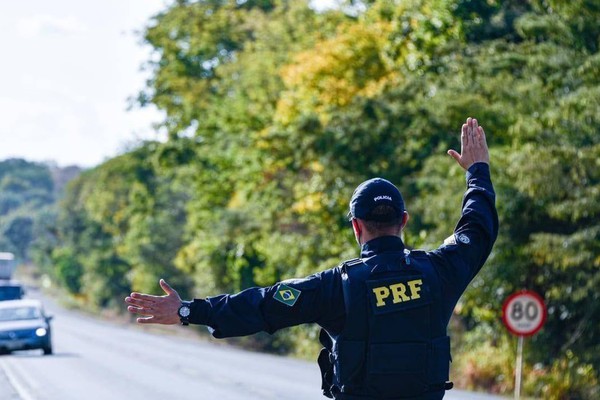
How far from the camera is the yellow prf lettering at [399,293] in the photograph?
16.9 feet

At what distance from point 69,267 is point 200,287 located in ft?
209

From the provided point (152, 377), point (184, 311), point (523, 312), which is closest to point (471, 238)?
point (184, 311)

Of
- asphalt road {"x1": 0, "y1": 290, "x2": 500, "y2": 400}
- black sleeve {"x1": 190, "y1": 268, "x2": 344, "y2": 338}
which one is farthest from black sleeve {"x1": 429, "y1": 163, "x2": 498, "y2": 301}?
asphalt road {"x1": 0, "y1": 290, "x2": 500, "y2": 400}

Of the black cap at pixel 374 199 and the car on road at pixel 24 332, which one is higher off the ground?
the black cap at pixel 374 199

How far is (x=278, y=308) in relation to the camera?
518 centimetres

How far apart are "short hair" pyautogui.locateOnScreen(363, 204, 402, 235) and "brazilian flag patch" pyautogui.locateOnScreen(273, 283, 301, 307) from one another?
1.34 ft

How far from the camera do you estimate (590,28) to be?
23.4 m

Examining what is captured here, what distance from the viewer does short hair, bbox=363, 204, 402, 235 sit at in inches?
209

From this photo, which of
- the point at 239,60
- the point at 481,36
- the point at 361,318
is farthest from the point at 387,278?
the point at 239,60

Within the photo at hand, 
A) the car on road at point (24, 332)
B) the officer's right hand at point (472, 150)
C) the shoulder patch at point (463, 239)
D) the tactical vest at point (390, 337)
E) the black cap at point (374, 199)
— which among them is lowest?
the car on road at point (24, 332)

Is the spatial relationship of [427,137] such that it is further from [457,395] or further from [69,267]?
[69,267]

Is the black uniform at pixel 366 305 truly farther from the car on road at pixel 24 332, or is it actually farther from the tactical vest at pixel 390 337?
the car on road at pixel 24 332

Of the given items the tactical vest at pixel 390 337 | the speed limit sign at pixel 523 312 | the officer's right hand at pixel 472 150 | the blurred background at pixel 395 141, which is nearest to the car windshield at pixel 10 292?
the blurred background at pixel 395 141

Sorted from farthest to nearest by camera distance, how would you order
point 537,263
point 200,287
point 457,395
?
point 200,287 → point 537,263 → point 457,395
